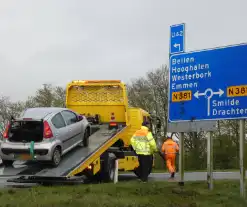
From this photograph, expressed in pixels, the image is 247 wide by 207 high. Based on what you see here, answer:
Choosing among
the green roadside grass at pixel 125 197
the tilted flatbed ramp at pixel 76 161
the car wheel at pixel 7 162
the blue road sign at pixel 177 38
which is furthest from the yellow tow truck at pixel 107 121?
the blue road sign at pixel 177 38

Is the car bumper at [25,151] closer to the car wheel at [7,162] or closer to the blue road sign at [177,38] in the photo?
the car wheel at [7,162]

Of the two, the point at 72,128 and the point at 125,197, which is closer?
the point at 125,197

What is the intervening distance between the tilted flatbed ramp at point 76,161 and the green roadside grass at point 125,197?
99cm

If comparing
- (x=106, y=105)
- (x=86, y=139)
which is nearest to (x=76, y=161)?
(x=86, y=139)

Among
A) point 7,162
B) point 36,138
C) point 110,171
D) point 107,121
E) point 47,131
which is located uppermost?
point 107,121

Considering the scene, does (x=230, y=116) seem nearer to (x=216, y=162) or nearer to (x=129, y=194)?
(x=129, y=194)

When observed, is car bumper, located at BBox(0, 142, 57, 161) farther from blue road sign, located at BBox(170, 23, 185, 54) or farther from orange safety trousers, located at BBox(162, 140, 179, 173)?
orange safety trousers, located at BBox(162, 140, 179, 173)

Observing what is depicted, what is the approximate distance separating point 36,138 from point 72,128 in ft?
4.46

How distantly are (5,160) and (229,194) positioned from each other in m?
5.58

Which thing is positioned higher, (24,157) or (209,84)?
(209,84)

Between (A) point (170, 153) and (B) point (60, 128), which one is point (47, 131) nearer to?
(B) point (60, 128)

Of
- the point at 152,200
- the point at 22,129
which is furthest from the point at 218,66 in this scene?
the point at 22,129

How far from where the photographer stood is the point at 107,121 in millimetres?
15094

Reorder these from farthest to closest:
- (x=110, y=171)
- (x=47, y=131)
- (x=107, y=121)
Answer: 1. (x=107, y=121)
2. (x=110, y=171)
3. (x=47, y=131)
